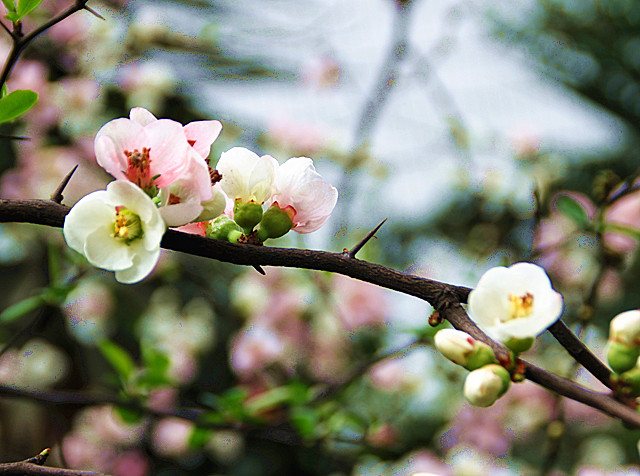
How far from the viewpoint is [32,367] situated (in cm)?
144

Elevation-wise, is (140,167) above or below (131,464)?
above

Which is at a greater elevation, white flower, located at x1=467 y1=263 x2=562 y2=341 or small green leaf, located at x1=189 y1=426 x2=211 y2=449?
white flower, located at x1=467 y1=263 x2=562 y2=341

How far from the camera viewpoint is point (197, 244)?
0.86 ft

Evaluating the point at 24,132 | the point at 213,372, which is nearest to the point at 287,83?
the point at 24,132

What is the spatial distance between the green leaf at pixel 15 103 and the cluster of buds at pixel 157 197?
6 cm

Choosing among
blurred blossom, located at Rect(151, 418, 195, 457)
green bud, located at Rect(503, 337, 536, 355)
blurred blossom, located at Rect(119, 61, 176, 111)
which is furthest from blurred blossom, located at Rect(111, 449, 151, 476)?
green bud, located at Rect(503, 337, 536, 355)

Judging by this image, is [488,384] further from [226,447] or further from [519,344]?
[226,447]

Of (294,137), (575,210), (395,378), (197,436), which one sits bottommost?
(395,378)

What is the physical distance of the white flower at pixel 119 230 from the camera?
0.86 feet

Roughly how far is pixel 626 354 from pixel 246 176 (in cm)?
24

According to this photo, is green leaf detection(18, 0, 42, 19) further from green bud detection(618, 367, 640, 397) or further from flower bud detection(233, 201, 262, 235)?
green bud detection(618, 367, 640, 397)

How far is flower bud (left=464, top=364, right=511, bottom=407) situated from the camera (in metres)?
0.27

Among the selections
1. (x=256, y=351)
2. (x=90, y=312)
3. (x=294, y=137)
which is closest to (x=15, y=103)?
(x=256, y=351)

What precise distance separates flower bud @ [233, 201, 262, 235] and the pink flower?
46 mm
